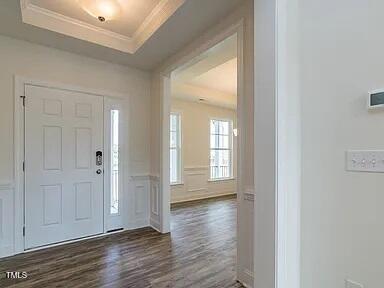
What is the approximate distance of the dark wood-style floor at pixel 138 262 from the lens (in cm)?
230

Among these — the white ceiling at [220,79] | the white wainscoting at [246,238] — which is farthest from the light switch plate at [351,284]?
the white ceiling at [220,79]

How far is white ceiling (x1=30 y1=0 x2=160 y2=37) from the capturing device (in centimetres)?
256

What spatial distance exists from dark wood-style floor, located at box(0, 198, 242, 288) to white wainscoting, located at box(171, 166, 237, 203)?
2315 mm

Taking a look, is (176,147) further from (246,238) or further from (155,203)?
(246,238)

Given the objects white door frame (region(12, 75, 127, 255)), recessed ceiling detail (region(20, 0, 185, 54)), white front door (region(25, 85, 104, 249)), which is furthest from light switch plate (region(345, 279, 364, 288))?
white door frame (region(12, 75, 127, 255))

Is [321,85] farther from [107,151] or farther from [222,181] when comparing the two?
[222,181]

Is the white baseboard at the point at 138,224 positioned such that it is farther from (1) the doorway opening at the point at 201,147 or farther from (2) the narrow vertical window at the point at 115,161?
(1) the doorway opening at the point at 201,147

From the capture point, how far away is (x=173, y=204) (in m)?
5.86

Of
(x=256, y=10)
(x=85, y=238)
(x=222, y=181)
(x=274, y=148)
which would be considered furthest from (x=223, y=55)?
(x=222, y=181)

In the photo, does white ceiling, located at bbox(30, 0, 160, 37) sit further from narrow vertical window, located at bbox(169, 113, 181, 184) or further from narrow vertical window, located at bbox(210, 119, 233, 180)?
narrow vertical window, located at bbox(210, 119, 233, 180)

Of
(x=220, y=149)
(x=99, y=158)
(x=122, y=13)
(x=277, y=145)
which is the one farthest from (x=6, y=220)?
(x=220, y=149)

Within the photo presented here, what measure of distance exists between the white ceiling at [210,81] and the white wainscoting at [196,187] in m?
1.94

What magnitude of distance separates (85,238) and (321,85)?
3.50m

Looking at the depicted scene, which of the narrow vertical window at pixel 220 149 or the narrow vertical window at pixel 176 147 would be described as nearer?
the narrow vertical window at pixel 176 147
